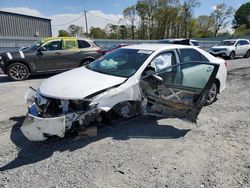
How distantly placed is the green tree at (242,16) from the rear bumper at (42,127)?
268 ft

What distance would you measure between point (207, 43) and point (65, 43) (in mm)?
21159

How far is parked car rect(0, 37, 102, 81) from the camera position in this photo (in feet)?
30.4

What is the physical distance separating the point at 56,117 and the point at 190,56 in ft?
11.0

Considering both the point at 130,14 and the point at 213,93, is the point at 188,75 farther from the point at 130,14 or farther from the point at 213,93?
the point at 130,14

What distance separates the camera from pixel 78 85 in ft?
13.1

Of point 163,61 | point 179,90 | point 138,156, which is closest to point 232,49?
point 163,61

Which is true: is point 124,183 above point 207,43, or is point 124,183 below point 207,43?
below

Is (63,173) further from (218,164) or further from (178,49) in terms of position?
(178,49)

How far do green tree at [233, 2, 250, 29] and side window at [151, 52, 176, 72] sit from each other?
79.1 meters

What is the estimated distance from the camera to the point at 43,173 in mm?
3090

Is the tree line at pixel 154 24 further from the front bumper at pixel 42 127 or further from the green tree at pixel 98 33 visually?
the front bumper at pixel 42 127

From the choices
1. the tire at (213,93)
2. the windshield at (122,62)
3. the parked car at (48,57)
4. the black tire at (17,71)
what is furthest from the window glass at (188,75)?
the black tire at (17,71)

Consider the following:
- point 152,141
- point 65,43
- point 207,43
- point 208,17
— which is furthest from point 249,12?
point 152,141

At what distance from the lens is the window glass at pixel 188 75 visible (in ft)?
14.1
